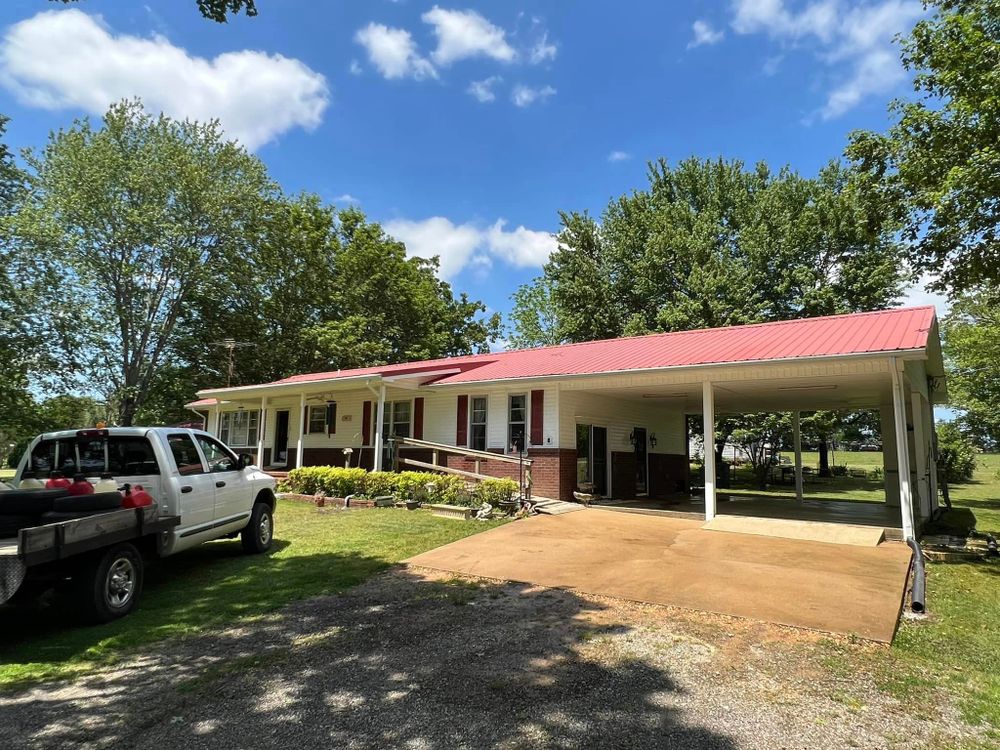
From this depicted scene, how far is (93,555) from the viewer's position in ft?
17.6

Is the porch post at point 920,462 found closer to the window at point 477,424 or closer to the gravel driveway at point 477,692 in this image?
the gravel driveway at point 477,692

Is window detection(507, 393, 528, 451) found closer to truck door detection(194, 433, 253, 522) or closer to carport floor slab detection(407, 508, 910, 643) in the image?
carport floor slab detection(407, 508, 910, 643)

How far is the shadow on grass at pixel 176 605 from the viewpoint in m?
4.73

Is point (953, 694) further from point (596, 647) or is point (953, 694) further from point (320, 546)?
point (320, 546)

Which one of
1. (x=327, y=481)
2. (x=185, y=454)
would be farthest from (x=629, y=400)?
(x=185, y=454)

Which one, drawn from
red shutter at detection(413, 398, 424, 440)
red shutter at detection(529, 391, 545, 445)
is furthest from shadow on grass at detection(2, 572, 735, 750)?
red shutter at detection(413, 398, 424, 440)

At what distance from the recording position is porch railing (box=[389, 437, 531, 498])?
42.2 feet

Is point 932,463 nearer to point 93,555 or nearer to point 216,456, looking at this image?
point 216,456

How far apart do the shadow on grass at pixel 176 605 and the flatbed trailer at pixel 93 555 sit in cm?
25

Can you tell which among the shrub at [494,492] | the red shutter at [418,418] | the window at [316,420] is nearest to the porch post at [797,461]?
the shrub at [494,492]

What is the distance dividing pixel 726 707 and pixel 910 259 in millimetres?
10510

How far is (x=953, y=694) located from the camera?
156 inches

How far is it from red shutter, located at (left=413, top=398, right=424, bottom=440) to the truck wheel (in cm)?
851

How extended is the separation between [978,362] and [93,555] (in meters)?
28.5
